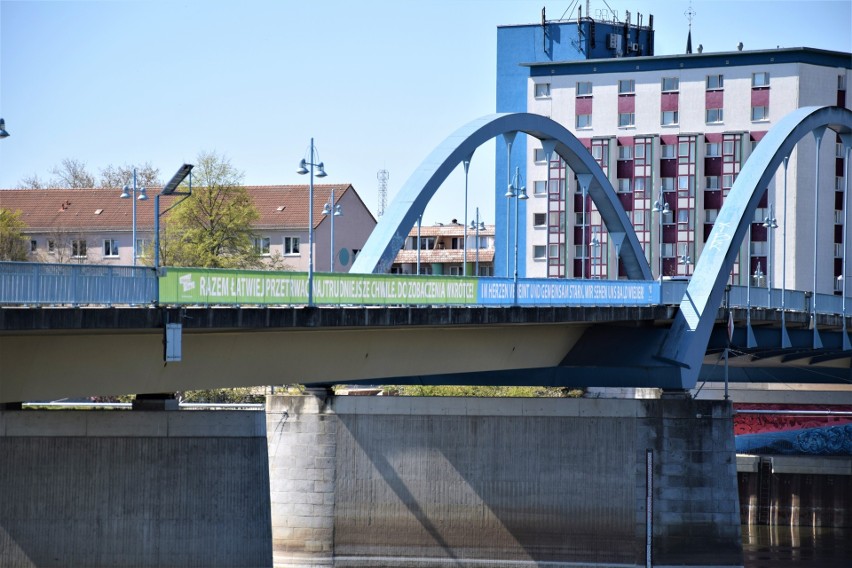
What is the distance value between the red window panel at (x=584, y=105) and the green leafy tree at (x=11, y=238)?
113 ft

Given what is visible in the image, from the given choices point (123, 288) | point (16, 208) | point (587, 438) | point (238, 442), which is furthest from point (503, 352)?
point (16, 208)

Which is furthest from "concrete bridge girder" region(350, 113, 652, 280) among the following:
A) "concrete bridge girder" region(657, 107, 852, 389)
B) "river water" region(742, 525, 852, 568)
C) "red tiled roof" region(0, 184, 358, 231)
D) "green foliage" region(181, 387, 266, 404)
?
"red tiled roof" region(0, 184, 358, 231)

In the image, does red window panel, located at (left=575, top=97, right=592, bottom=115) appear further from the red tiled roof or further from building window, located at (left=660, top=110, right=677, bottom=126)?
the red tiled roof

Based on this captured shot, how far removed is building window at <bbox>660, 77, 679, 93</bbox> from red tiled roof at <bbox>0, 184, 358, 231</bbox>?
21449 mm

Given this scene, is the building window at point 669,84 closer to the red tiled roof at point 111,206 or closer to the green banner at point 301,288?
the red tiled roof at point 111,206

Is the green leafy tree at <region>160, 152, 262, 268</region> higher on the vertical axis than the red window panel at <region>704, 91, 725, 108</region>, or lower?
lower

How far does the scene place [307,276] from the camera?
3506cm

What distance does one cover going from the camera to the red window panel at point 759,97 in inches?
3482

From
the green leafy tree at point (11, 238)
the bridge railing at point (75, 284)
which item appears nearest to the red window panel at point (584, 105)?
the green leafy tree at point (11, 238)

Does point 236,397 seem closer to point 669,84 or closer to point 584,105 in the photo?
point 584,105

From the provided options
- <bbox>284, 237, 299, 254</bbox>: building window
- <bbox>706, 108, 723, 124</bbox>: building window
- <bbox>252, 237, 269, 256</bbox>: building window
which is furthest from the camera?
<bbox>284, 237, 299, 254</bbox>: building window

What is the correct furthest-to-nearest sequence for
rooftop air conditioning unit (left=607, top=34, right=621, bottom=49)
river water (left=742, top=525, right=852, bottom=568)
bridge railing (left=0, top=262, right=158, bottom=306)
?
rooftop air conditioning unit (left=607, top=34, right=621, bottom=49) → river water (left=742, top=525, right=852, bottom=568) → bridge railing (left=0, top=262, right=158, bottom=306)

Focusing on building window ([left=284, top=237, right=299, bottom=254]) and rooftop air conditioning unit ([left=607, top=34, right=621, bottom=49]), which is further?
rooftop air conditioning unit ([left=607, top=34, right=621, bottom=49])

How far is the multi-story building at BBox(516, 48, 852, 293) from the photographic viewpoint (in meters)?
88.3
